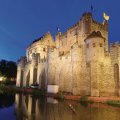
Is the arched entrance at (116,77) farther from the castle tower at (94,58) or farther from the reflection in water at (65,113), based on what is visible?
the reflection in water at (65,113)

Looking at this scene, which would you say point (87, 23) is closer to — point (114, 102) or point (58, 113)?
point (114, 102)

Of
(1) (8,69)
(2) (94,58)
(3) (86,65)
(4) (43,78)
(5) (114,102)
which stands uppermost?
(1) (8,69)

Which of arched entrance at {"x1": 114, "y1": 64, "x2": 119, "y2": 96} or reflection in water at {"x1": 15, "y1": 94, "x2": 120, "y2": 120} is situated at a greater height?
arched entrance at {"x1": 114, "y1": 64, "x2": 119, "y2": 96}

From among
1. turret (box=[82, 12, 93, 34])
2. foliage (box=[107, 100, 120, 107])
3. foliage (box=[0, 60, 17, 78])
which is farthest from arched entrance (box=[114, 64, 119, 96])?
foliage (box=[0, 60, 17, 78])

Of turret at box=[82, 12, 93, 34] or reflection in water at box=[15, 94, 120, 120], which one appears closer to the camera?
reflection in water at box=[15, 94, 120, 120]

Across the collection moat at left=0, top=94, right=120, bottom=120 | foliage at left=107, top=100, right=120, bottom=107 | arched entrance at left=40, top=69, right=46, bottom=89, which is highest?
arched entrance at left=40, top=69, right=46, bottom=89

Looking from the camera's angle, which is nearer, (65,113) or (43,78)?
(65,113)

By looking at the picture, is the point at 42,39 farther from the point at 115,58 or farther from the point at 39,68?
the point at 115,58

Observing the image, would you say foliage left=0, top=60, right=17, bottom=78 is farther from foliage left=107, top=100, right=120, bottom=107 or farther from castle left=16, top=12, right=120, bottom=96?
foliage left=107, top=100, right=120, bottom=107

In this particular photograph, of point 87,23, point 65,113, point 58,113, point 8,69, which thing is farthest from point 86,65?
point 8,69

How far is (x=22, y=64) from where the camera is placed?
45.4 metres

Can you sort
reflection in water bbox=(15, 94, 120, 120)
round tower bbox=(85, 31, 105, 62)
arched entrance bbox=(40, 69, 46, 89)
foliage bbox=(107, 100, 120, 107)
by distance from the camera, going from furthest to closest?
arched entrance bbox=(40, 69, 46, 89) < round tower bbox=(85, 31, 105, 62) < foliage bbox=(107, 100, 120, 107) < reflection in water bbox=(15, 94, 120, 120)

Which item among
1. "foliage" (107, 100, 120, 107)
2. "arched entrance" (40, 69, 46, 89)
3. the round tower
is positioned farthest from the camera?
"arched entrance" (40, 69, 46, 89)

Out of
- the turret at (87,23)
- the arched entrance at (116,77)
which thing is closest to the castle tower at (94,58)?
the arched entrance at (116,77)
